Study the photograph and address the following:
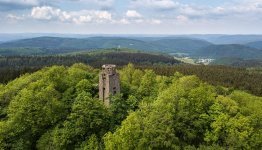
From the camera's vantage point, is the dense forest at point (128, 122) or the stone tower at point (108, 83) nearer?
the dense forest at point (128, 122)

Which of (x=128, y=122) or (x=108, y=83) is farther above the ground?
(x=108, y=83)

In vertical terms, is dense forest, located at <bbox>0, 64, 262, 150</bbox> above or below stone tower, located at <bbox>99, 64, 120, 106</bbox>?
below

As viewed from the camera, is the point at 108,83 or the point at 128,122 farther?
the point at 108,83

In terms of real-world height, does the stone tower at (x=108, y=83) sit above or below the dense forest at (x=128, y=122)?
above

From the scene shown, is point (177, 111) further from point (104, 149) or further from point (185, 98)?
point (104, 149)

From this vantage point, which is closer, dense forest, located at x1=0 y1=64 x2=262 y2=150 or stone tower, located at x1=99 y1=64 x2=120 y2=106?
dense forest, located at x1=0 y1=64 x2=262 y2=150
